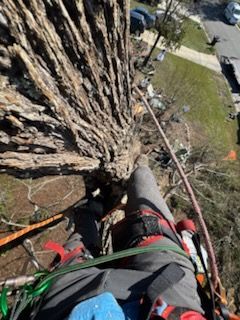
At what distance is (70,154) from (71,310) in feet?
2.95

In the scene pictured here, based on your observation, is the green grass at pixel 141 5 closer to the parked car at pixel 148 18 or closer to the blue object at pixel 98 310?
the parked car at pixel 148 18

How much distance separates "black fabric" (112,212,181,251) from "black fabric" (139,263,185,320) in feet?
1.47

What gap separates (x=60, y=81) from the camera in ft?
4.95

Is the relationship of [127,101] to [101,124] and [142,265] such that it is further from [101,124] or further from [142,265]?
[142,265]

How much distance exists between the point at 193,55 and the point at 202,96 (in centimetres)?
316

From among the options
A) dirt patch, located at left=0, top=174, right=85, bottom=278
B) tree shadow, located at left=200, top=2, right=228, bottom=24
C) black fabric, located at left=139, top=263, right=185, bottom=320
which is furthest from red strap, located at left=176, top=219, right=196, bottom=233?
tree shadow, located at left=200, top=2, right=228, bottom=24

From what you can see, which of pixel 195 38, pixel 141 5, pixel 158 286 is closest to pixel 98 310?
pixel 158 286

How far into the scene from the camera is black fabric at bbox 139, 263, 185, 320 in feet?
3.64

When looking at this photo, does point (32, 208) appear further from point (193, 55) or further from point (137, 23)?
point (193, 55)

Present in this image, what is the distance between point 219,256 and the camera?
699 centimetres

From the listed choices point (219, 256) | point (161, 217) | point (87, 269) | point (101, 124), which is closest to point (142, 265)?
point (87, 269)

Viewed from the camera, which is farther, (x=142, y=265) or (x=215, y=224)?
(x=215, y=224)

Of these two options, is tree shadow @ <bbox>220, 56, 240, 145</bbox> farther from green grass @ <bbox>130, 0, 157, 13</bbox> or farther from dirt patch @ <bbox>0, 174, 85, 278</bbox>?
dirt patch @ <bbox>0, 174, 85, 278</bbox>

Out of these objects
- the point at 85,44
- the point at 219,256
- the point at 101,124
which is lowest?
the point at 219,256
